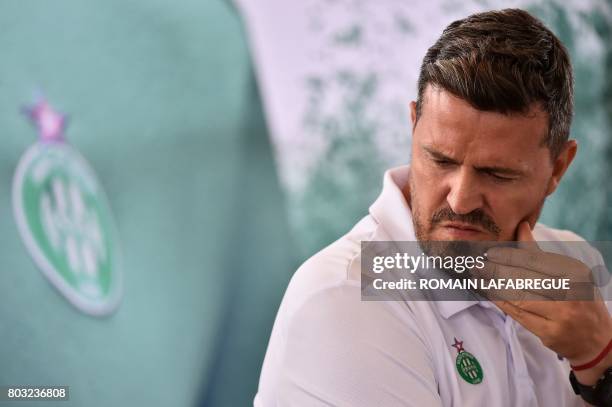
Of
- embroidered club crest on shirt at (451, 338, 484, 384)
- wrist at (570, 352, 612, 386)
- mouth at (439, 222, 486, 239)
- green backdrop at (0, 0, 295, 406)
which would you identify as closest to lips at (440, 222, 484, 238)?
mouth at (439, 222, 486, 239)

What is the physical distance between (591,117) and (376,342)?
1.86 m

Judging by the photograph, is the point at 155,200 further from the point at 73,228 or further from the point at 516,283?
the point at 516,283

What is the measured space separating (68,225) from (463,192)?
5.06 ft

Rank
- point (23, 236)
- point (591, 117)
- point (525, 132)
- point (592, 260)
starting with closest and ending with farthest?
point (525, 132) → point (592, 260) → point (23, 236) → point (591, 117)

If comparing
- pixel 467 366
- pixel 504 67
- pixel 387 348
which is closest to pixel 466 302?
pixel 467 366

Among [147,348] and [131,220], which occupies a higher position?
[131,220]

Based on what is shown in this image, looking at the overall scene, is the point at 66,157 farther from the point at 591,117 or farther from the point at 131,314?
the point at 591,117

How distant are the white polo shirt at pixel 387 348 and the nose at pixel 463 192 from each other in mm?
138

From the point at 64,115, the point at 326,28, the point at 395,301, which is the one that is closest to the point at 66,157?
the point at 64,115

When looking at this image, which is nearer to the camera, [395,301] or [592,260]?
[395,301]

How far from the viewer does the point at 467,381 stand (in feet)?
4.51

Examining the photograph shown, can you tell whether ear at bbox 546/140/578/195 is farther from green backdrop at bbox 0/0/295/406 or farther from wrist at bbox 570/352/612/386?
green backdrop at bbox 0/0/295/406

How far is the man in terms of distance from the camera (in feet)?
4.22

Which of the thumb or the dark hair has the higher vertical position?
the dark hair
